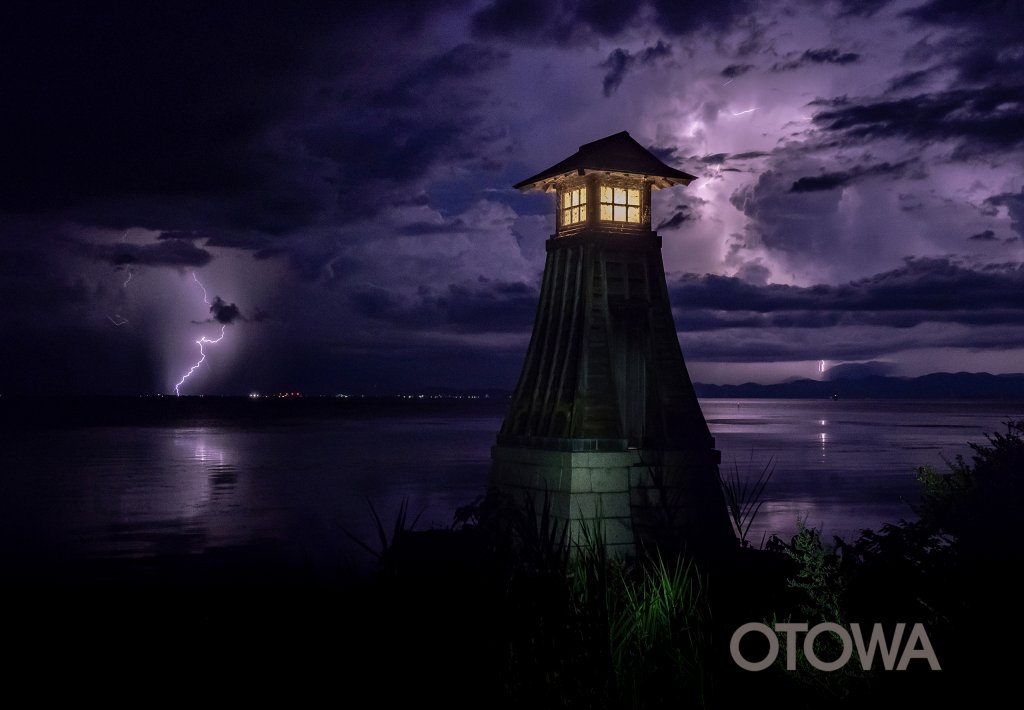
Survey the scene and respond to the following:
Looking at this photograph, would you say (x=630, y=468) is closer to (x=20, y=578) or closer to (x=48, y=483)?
(x=20, y=578)

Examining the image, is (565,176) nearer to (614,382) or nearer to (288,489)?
(614,382)

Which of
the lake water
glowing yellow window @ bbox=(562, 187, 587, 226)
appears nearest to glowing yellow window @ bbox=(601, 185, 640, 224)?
glowing yellow window @ bbox=(562, 187, 587, 226)

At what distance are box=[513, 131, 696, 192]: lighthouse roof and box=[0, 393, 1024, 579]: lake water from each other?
1293 centimetres

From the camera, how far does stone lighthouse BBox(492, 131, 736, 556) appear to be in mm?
25344

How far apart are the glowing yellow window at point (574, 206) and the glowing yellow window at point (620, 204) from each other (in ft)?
1.84

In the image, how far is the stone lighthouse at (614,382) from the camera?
998 inches

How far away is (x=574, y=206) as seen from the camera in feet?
89.5

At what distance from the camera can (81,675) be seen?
13.5 m

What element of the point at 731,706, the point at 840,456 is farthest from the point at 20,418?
the point at 731,706

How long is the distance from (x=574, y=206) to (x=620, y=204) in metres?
1.33

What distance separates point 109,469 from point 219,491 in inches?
821

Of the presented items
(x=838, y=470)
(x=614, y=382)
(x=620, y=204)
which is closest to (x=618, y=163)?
(x=620, y=204)

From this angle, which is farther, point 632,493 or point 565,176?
point 565,176

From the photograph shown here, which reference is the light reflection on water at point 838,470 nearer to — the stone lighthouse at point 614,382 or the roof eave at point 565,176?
the stone lighthouse at point 614,382
